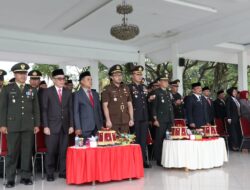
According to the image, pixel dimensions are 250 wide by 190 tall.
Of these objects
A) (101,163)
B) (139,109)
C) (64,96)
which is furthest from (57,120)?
(139,109)

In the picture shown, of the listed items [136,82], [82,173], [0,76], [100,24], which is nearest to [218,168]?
[136,82]

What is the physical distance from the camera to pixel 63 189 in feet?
14.4

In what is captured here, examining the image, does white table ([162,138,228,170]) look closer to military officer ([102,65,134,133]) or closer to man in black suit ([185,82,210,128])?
military officer ([102,65,134,133])

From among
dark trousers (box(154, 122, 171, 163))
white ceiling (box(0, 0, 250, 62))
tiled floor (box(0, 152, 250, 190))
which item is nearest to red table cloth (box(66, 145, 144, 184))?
tiled floor (box(0, 152, 250, 190))

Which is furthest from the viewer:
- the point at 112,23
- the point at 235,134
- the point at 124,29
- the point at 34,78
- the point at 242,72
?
the point at 242,72

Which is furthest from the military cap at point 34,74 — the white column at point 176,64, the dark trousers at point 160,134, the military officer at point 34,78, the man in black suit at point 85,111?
the white column at point 176,64

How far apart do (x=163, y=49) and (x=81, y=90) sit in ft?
21.0

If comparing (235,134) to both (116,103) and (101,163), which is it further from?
(101,163)

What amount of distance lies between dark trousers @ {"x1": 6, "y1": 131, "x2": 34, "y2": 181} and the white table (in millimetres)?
2083

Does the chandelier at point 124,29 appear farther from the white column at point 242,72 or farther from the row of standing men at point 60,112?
the white column at point 242,72

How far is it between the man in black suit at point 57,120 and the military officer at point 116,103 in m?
0.54

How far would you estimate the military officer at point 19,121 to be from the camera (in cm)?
462

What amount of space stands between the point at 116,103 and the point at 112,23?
3.96 metres

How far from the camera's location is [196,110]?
6512 millimetres
